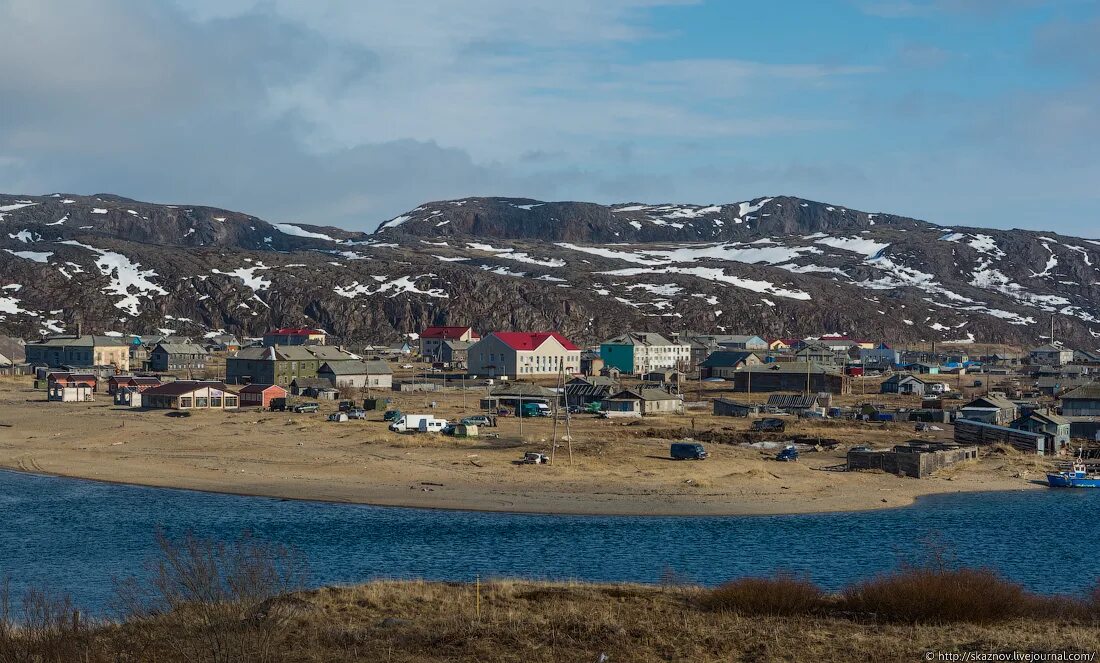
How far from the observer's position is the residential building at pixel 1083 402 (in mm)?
73250

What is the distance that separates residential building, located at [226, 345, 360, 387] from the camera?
350ft

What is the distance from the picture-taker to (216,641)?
17.8 metres

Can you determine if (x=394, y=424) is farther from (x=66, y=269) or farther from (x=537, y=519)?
(x=66, y=269)

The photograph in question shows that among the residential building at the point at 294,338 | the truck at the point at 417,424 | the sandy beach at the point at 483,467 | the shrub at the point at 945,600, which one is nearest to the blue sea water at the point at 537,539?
the sandy beach at the point at 483,467

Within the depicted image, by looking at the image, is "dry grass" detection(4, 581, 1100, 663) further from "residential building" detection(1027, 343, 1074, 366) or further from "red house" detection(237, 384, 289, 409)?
"residential building" detection(1027, 343, 1074, 366)

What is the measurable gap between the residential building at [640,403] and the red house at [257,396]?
2620 centimetres

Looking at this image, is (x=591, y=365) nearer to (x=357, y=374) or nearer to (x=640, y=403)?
(x=357, y=374)

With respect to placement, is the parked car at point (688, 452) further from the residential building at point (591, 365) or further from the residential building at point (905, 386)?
the residential building at point (591, 365)

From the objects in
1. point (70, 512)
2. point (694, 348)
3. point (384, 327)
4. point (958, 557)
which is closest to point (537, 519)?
point (958, 557)

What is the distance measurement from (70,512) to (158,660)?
28156 millimetres

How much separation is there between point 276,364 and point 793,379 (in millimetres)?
49692

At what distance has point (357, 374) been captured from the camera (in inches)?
4205

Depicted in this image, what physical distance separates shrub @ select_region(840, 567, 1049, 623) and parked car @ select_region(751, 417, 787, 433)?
153 feet

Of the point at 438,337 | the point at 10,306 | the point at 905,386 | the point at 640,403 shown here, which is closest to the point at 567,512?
the point at 640,403
